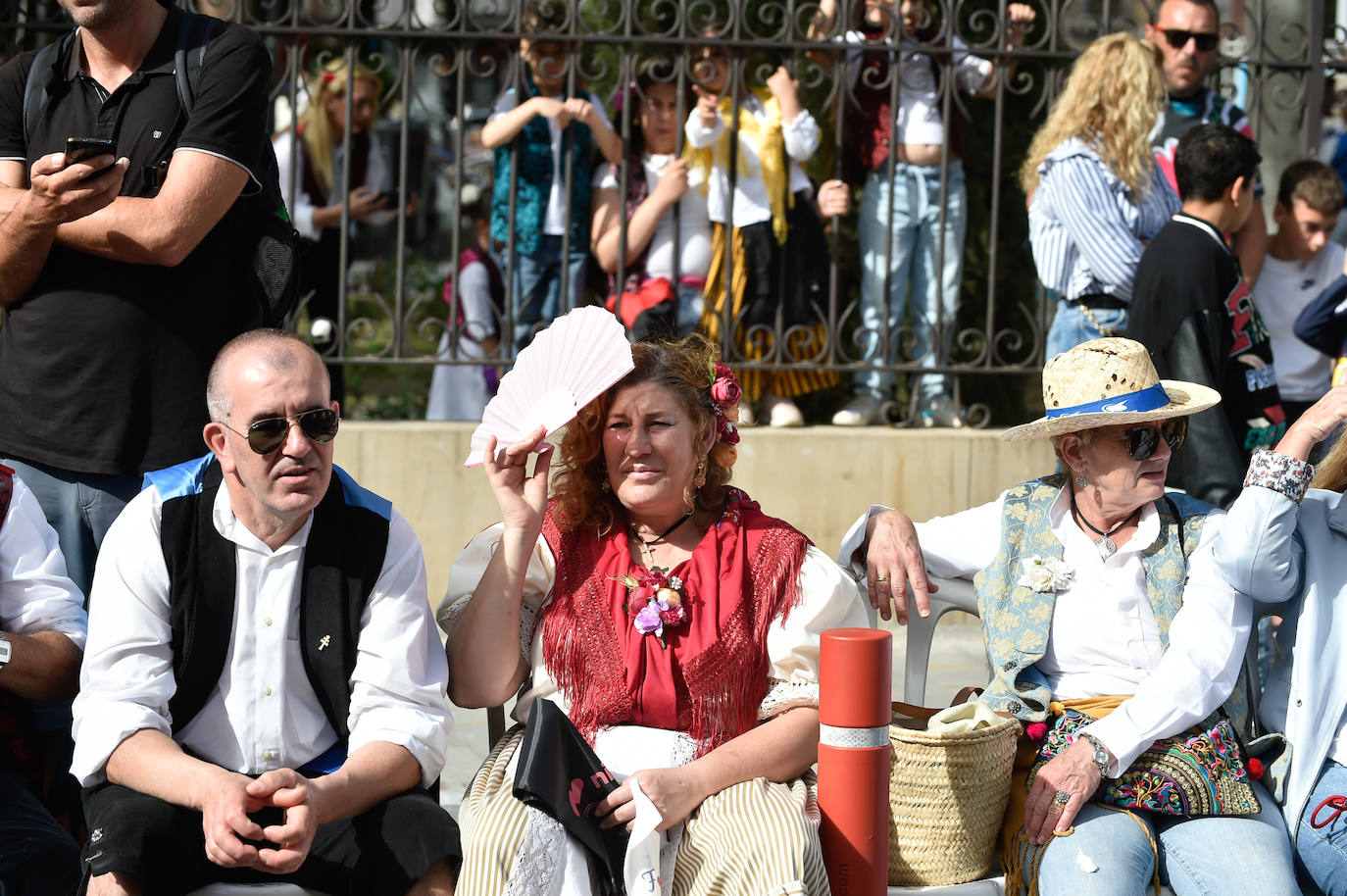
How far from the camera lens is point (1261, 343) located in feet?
16.0

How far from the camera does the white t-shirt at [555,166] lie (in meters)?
6.64

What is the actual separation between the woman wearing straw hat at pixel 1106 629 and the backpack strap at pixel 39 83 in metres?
2.15

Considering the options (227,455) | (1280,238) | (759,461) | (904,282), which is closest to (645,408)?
(227,455)

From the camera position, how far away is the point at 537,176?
6.74m

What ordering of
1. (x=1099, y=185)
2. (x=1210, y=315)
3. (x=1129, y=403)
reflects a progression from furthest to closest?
(x=1099, y=185) < (x=1210, y=315) < (x=1129, y=403)

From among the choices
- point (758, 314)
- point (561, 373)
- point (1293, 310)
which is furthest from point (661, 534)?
point (1293, 310)

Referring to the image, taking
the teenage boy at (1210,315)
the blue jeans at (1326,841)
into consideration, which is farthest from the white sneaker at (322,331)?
the blue jeans at (1326,841)

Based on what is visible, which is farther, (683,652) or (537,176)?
(537,176)

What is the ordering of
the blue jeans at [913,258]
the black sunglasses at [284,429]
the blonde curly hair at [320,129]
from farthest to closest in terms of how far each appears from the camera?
the blonde curly hair at [320,129]
the blue jeans at [913,258]
the black sunglasses at [284,429]

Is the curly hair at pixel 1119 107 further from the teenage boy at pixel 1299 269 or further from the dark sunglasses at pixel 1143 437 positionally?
the dark sunglasses at pixel 1143 437

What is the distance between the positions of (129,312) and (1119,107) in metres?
3.88

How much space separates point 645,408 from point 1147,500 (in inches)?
45.3

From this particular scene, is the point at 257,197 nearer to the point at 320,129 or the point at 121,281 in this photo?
the point at 121,281

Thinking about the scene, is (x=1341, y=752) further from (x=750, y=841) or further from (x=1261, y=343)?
(x=1261, y=343)
